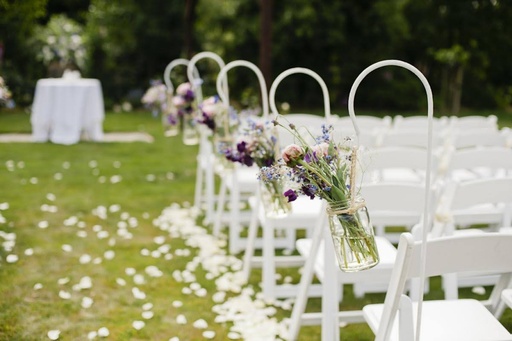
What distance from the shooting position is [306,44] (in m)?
15.4

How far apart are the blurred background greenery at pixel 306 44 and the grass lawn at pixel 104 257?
23.5 ft

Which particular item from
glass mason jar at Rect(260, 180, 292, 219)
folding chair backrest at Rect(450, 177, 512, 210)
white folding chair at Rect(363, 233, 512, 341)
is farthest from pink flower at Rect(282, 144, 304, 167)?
glass mason jar at Rect(260, 180, 292, 219)

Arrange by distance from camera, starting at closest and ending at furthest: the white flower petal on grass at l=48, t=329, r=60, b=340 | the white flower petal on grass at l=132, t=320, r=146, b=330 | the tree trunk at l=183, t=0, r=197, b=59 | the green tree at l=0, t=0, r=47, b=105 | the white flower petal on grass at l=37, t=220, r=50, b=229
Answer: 1. the white flower petal on grass at l=48, t=329, r=60, b=340
2. the white flower petal on grass at l=132, t=320, r=146, b=330
3. the white flower petal on grass at l=37, t=220, r=50, b=229
4. the tree trunk at l=183, t=0, r=197, b=59
5. the green tree at l=0, t=0, r=47, b=105

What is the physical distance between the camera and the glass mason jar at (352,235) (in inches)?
86.0

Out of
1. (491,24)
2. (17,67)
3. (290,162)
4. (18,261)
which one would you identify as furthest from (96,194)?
(491,24)

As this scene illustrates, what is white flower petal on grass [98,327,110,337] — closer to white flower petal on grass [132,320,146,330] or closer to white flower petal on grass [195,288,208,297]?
white flower petal on grass [132,320,146,330]

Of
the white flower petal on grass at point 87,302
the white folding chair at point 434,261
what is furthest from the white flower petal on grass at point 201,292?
the white folding chair at point 434,261

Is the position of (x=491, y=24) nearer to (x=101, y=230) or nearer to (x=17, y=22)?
(x=17, y=22)

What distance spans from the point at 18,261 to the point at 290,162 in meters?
3.07

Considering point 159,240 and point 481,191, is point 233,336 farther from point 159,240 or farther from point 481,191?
point 159,240

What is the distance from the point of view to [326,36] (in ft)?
49.2

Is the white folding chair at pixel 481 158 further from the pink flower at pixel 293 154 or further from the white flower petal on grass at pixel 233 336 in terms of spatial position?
the pink flower at pixel 293 154

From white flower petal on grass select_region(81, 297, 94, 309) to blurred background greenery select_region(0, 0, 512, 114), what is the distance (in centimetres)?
1112

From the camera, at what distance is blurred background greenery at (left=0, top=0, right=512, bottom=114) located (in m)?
14.8
